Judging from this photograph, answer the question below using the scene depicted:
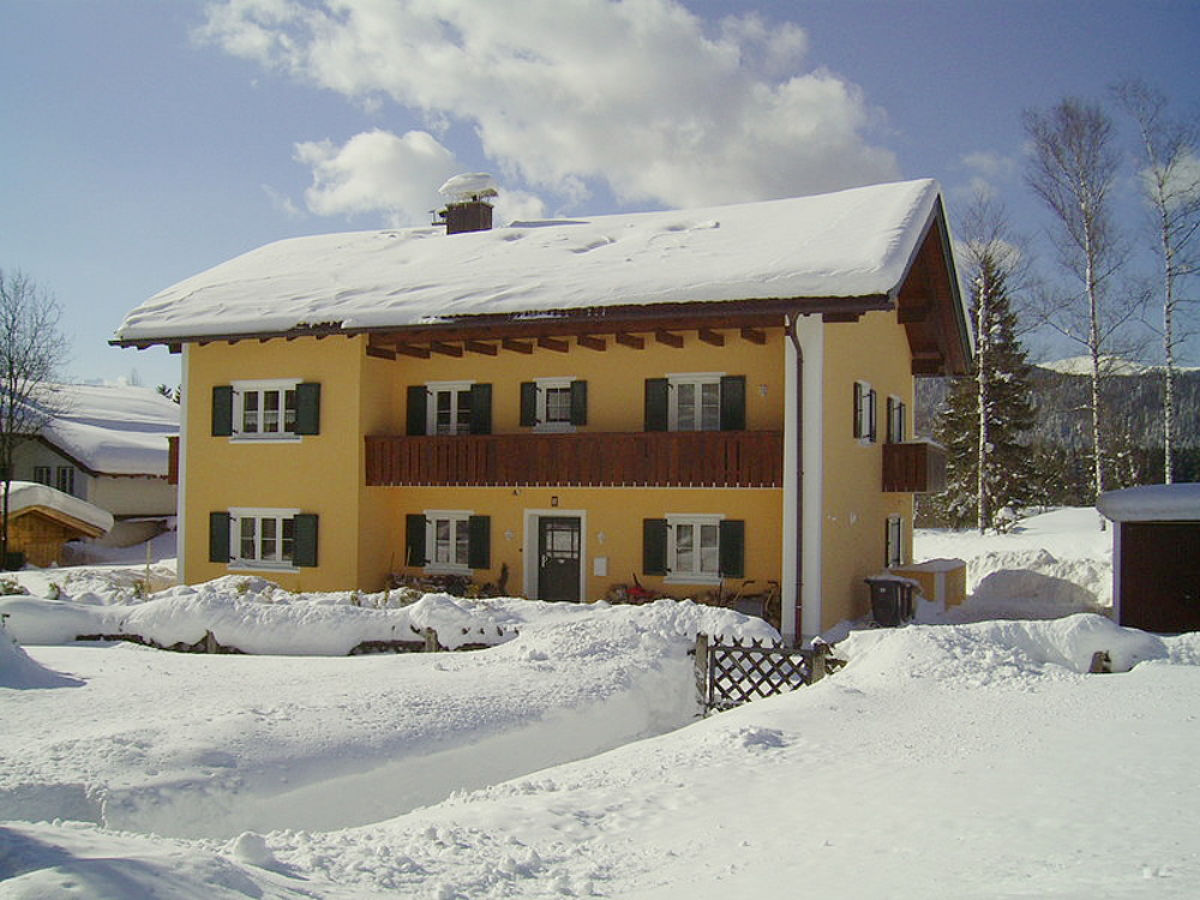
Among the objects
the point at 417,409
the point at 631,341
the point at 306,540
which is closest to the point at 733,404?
the point at 631,341

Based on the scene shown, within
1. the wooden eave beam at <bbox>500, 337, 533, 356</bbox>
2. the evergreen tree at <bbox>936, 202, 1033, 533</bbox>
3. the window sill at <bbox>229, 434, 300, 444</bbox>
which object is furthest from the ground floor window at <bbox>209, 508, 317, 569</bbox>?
the evergreen tree at <bbox>936, 202, 1033, 533</bbox>

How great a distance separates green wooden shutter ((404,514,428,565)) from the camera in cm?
2059

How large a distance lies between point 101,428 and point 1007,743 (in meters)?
39.2

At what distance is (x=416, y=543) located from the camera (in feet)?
67.7

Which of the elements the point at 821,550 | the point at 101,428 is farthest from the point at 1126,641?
the point at 101,428

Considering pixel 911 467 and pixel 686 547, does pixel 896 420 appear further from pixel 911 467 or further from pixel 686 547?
pixel 686 547

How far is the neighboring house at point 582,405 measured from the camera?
55.0 ft

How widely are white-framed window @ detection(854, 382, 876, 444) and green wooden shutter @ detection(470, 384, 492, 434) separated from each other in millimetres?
7022

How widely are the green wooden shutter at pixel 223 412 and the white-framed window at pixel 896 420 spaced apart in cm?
1389

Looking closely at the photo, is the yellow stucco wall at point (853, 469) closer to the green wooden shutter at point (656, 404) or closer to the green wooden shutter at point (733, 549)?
the green wooden shutter at point (733, 549)

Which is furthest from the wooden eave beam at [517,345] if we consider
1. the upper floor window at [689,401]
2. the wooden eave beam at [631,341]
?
the upper floor window at [689,401]

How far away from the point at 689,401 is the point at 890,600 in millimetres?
5012

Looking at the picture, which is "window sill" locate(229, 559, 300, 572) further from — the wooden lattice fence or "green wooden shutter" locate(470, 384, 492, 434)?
the wooden lattice fence

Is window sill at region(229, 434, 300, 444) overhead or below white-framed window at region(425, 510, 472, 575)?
overhead
